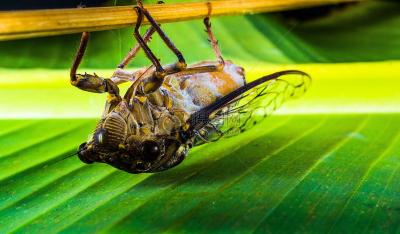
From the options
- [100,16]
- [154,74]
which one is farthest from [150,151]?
[100,16]

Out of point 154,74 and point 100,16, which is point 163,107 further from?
point 100,16

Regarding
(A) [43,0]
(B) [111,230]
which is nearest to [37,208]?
(B) [111,230]

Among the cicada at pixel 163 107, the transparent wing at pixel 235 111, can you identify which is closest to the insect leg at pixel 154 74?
the cicada at pixel 163 107

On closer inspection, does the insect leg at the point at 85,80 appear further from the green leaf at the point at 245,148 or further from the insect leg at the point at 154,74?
the green leaf at the point at 245,148

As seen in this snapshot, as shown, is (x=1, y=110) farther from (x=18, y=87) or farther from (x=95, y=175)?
(x=95, y=175)

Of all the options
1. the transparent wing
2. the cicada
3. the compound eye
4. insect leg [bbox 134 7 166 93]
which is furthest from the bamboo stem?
the compound eye

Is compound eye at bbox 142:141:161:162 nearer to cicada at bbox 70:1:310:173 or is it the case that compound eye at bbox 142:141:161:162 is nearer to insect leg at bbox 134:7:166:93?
cicada at bbox 70:1:310:173
